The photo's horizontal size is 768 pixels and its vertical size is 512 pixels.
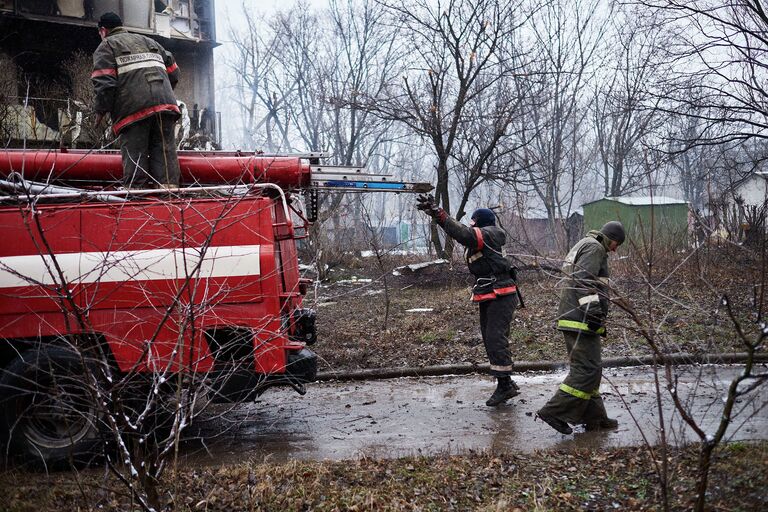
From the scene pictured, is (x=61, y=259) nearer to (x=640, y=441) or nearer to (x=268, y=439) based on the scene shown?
(x=268, y=439)

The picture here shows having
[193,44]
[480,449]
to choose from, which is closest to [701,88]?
[480,449]

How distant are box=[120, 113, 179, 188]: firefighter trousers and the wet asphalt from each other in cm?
218

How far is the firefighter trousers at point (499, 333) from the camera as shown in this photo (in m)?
6.84

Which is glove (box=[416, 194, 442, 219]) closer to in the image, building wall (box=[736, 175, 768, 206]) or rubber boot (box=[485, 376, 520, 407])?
rubber boot (box=[485, 376, 520, 407])

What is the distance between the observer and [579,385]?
5734 millimetres

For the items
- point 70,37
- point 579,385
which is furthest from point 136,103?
point 70,37

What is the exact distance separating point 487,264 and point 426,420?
175 centimetres

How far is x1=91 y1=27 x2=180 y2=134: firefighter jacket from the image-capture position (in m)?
5.83

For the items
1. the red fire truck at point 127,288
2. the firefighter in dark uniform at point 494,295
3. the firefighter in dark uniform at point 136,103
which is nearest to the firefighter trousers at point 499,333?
the firefighter in dark uniform at point 494,295

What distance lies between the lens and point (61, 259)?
511 centimetres

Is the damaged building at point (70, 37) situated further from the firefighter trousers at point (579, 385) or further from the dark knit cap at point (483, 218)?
the firefighter trousers at point (579, 385)

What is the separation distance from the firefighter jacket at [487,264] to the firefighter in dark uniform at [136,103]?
295 cm

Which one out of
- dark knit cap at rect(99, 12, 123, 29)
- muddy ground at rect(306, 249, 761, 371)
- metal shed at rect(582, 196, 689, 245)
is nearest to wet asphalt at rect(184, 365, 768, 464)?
muddy ground at rect(306, 249, 761, 371)

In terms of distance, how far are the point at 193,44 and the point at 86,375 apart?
21.8 m
